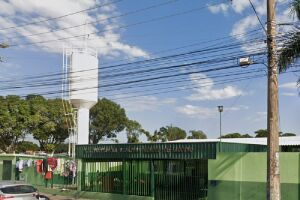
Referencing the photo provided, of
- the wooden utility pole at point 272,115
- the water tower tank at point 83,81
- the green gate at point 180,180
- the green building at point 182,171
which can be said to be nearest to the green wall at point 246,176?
the green building at point 182,171

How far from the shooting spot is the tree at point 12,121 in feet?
182

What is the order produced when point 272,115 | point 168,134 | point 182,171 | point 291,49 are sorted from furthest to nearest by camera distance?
point 168,134
point 182,171
point 291,49
point 272,115

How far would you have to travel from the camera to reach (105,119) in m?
79.2

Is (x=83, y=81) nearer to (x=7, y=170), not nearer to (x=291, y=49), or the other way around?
(x=7, y=170)

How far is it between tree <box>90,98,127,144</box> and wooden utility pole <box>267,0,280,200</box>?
215 ft

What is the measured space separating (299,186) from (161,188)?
7.11 meters

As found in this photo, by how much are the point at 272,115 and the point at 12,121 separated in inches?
1807

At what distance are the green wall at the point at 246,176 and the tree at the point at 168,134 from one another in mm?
62663

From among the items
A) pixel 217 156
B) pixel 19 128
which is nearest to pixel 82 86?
pixel 217 156

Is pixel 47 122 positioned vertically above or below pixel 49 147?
above

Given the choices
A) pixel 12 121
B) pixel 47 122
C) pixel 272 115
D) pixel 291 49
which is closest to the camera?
pixel 272 115

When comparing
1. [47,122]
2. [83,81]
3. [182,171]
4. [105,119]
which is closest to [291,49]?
[182,171]

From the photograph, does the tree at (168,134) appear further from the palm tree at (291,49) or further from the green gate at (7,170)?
the palm tree at (291,49)

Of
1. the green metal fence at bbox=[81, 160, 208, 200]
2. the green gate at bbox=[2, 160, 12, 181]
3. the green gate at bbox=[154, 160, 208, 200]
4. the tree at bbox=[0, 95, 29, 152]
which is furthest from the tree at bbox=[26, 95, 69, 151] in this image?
the green gate at bbox=[154, 160, 208, 200]
